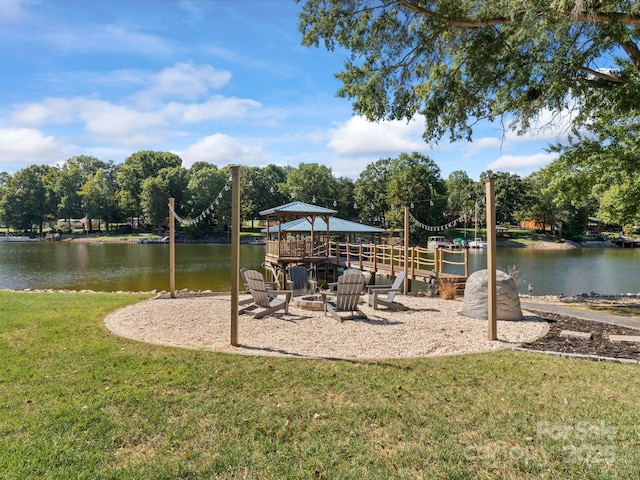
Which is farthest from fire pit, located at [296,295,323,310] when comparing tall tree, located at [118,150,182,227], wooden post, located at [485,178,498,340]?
tall tree, located at [118,150,182,227]

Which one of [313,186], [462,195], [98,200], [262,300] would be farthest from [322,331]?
[98,200]

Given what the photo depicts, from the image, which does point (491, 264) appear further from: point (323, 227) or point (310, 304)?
point (323, 227)

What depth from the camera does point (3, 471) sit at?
266cm

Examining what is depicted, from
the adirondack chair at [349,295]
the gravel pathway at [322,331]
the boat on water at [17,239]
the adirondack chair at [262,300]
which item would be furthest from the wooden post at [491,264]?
the boat on water at [17,239]

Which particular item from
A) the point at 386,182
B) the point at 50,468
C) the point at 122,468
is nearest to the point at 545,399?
the point at 122,468

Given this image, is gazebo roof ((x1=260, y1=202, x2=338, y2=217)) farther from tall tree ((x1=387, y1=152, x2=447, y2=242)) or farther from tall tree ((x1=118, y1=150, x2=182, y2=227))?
tall tree ((x1=118, y1=150, x2=182, y2=227))

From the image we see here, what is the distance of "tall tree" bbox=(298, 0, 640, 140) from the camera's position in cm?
634

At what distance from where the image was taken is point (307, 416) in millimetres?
3500

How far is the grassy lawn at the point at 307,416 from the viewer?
2.79 meters

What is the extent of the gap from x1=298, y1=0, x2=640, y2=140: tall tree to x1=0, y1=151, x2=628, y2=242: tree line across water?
38297 millimetres

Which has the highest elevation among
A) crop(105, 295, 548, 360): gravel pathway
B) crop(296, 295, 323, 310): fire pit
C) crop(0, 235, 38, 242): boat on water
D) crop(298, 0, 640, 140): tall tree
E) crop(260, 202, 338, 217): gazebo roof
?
crop(298, 0, 640, 140): tall tree

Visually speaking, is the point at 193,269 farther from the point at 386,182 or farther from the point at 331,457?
the point at 386,182

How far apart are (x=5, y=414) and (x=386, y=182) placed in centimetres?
5618

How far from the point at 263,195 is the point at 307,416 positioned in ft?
197
